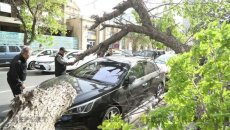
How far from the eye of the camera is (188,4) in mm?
7016

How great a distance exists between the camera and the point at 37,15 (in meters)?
21.1

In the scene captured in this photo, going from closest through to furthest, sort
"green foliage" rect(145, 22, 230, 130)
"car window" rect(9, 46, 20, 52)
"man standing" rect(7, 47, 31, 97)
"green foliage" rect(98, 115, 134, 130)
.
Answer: "green foliage" rect(145, 22, 230, 130) → "green foliage" rect(98, 115, 134, 130) → "man standing" rect(7, 47, 31, 97) → "car window" rect(9, 46, 20, 52)

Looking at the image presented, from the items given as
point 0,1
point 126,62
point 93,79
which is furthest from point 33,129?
point 0,1

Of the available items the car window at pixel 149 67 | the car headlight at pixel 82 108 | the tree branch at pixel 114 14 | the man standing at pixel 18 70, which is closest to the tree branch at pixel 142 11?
the tree branch at pixel 114 14

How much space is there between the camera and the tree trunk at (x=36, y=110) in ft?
9.83

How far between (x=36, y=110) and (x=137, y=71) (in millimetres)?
4221

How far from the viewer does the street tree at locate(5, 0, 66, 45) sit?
2025 cm

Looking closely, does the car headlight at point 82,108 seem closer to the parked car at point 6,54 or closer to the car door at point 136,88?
the car door at point 136,88

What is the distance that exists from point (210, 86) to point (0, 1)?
28.5m

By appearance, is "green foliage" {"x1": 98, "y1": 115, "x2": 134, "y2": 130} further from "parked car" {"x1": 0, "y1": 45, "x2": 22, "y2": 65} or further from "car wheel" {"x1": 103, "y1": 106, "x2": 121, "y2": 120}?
"parked car" {"x1": 0, "y1": 45, "x2": 22, "y2": 65}

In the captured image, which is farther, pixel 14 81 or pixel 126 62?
pixel 126 62

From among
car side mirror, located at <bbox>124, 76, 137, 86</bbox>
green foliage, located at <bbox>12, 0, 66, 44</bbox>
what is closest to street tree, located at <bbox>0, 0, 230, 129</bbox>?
car side mirror, located at <bbox>124, 76, 137, 86</bbox>

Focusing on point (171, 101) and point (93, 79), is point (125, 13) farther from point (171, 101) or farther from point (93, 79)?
point (171, 101)

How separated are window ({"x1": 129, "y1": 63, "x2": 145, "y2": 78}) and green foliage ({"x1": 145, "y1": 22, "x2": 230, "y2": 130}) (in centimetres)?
444
